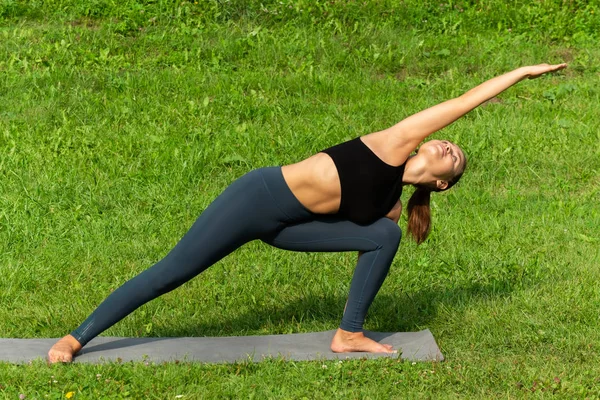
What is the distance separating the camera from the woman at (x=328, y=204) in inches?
201

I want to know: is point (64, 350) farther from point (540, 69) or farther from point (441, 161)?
point (540, 69)

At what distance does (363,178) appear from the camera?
510 centimetres

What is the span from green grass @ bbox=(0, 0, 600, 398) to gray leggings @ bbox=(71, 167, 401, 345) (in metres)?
0.41

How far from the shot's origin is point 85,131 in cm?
901

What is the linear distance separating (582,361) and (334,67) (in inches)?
229

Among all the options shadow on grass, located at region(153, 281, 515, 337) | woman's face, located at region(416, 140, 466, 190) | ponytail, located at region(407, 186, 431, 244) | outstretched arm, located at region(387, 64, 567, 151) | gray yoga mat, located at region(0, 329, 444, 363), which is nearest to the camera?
outstretched arm, located at region(387, 64, 567, 151)

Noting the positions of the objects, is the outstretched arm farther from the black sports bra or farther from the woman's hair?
the woman's hair

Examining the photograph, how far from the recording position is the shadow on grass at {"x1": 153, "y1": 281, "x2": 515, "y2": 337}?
6219 mm

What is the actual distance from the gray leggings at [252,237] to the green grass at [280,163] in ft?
1.34

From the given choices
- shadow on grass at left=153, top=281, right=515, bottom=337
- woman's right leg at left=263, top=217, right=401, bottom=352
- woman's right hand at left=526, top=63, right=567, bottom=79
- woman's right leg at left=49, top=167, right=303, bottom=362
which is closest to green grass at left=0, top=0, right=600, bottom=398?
shadow on grass at left=153, top=281, right=515, bottom=337

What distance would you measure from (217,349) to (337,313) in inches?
40.7

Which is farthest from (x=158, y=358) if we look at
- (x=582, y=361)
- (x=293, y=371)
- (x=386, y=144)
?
(x=582, y=361)

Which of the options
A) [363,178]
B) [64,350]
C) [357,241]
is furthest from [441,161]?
[64,350]

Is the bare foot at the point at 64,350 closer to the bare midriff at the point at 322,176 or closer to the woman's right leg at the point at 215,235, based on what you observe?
the woman's right leg at the point at 215,235
